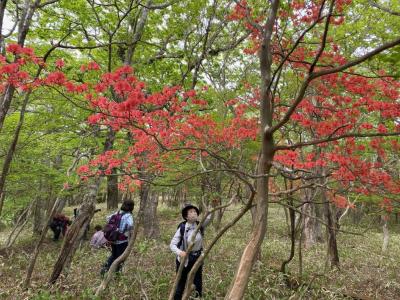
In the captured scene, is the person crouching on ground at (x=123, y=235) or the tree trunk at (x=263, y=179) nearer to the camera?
the tree trunk at (x=263, y=179)

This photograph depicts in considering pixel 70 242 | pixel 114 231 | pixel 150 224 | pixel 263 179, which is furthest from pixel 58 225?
pixel 263 179

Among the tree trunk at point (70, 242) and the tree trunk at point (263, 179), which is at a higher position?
the tree trunk at point (263, 179)

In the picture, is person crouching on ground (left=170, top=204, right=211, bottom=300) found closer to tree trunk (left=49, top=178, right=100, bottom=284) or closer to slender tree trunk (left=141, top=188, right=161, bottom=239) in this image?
Result: tree trunk (left=49, top=178, right=100, bottom=284)

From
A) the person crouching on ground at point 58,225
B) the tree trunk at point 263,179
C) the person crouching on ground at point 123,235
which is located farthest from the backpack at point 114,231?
the person crouching on ground at point 58,225

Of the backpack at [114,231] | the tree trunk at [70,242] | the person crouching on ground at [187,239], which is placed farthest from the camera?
the backpack at [114,231]

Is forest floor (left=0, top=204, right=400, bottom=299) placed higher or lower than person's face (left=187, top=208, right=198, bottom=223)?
lower

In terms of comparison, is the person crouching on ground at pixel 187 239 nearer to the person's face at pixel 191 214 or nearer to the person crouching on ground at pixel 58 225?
the person's face at pixel 191 214

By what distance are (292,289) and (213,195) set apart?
3.39 metres

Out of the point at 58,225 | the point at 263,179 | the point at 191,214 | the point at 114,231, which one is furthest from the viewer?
the point at 58,225

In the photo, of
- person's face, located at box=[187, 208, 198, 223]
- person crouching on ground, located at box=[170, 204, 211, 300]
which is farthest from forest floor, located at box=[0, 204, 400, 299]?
person's face, located at box=[187, 208, 198, 223]

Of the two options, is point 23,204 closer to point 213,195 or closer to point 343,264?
point 213,195

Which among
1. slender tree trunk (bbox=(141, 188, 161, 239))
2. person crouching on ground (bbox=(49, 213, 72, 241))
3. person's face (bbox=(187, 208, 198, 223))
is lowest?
person crouching on ground (bbox=(49, 213, 72, 241))

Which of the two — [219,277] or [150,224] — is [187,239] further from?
[150,224]

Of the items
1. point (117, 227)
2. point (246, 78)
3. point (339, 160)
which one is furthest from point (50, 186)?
point (339, 160)
